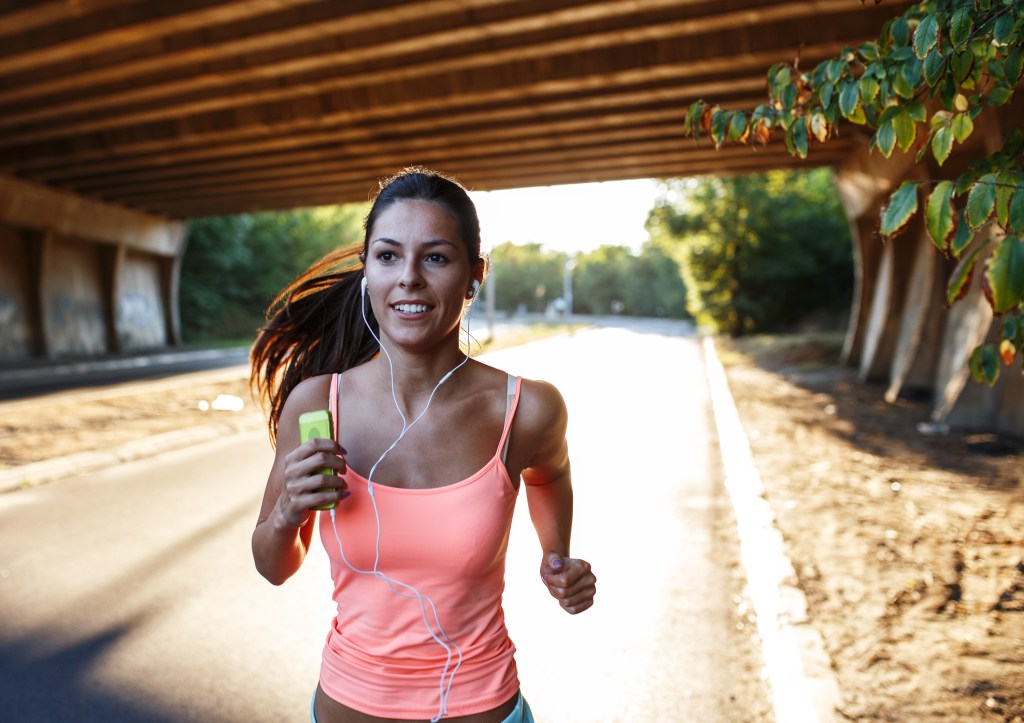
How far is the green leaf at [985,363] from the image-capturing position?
235cm

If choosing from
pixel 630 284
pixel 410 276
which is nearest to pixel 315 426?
pixel 410 276

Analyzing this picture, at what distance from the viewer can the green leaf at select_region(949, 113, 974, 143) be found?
1799mm

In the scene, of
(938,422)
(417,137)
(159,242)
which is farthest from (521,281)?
(938,422)

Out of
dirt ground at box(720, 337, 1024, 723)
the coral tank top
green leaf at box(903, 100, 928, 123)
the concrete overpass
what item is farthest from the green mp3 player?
the concrete overpass

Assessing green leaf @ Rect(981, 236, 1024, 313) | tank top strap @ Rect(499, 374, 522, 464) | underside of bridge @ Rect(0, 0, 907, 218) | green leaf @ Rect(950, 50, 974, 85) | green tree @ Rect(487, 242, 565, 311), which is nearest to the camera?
green leaf @ Rect(981, 236, 1024, 313)

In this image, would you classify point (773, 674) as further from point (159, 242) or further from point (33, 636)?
point (159, 242)

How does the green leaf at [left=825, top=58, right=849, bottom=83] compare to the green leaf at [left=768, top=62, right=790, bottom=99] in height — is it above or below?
below

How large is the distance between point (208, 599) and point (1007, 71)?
5.00 metres

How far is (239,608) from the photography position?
4.87 meters

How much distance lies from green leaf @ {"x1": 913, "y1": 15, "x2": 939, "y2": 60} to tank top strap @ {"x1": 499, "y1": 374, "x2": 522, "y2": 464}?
1.21m

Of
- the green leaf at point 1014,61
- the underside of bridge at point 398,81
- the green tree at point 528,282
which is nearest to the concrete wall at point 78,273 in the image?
the underside of bridge at point 398,81

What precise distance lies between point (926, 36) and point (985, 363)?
1.12m

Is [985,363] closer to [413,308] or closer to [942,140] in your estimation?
[942,140]

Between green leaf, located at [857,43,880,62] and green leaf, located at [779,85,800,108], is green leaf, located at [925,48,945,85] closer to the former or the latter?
green leaf, located at [857,43,880,62]
